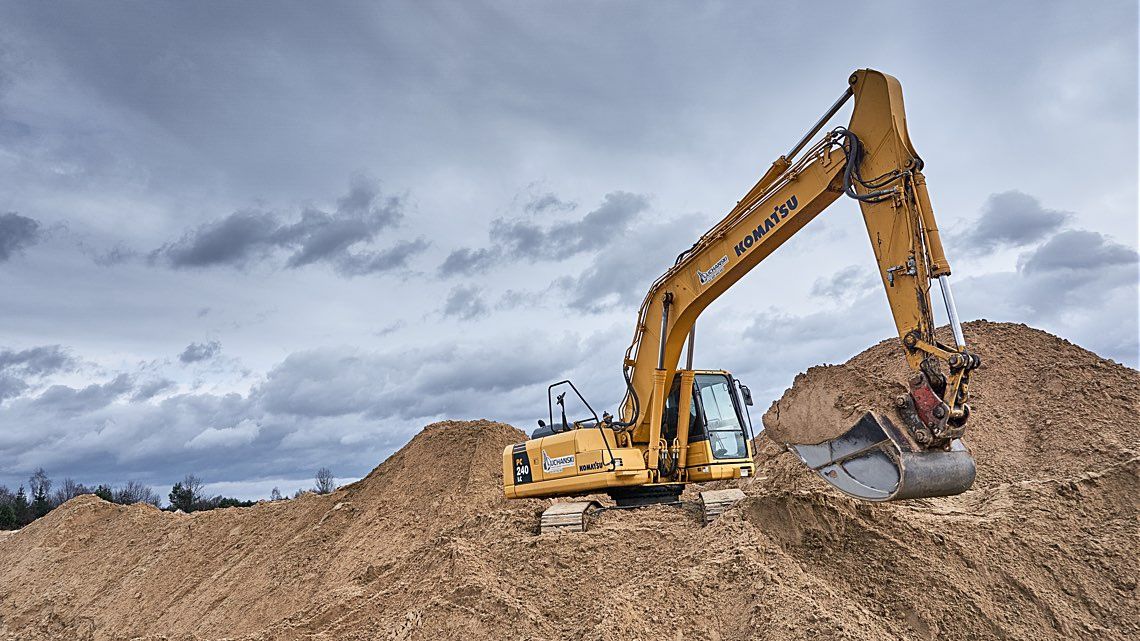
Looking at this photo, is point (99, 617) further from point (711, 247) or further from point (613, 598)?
point (711, 247)

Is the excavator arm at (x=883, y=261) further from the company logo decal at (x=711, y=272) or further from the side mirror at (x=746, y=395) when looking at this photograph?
the side mirror at (x=746, y=395)

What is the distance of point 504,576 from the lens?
28.3ft

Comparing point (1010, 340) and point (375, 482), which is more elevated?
point (1010, 340)

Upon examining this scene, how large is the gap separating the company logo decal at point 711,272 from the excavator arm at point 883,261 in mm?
13

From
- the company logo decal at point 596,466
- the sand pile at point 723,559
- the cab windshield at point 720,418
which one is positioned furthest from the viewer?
the cab windshield at point 720,418

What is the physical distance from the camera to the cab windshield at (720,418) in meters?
9.87

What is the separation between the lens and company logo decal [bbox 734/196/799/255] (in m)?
7.97

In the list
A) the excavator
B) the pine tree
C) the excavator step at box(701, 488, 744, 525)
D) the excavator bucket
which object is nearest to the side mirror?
the excavator

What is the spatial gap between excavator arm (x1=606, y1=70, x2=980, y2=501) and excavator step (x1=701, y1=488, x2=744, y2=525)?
81.5 inches

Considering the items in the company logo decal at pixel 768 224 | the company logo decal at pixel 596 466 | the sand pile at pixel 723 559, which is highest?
the company logo decal at pixel 768 224

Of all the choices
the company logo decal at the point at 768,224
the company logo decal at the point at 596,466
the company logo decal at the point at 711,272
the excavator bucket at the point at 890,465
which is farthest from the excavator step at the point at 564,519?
the company logo decal at the point at 768,224

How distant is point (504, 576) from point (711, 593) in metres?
2.45

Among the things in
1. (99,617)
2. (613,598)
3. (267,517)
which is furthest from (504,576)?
(99,617)

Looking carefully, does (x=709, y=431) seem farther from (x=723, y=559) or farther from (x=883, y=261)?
(x=883, y=261)
